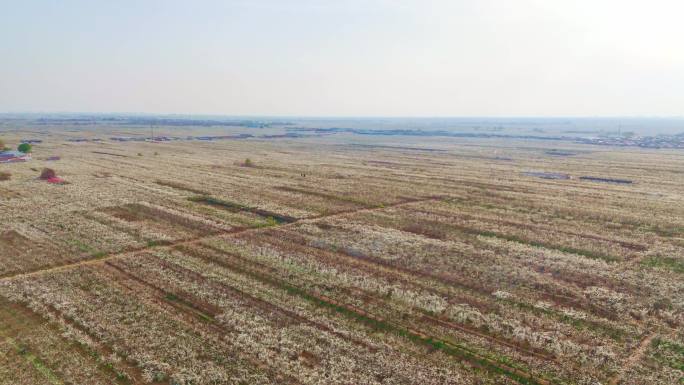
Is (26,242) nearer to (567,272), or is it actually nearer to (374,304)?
(374,304)

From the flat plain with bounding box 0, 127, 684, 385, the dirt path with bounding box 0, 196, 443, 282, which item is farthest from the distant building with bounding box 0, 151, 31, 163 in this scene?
the dirt path with bounding box 0, 196, 443, 282

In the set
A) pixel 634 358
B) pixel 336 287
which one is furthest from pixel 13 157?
pixel 634 358

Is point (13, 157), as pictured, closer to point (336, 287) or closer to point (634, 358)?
point (336, 287)

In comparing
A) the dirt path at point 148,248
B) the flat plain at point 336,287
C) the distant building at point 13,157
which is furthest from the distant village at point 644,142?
the distant building at point 13,157

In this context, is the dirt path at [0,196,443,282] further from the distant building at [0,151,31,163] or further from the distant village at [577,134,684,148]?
the distant village at [577,134,684,148]

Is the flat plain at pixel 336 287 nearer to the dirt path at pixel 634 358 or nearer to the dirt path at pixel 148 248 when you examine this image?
the dirt path at pixel 634 358

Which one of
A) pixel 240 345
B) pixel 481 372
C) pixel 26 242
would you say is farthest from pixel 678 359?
pixel 26 242
